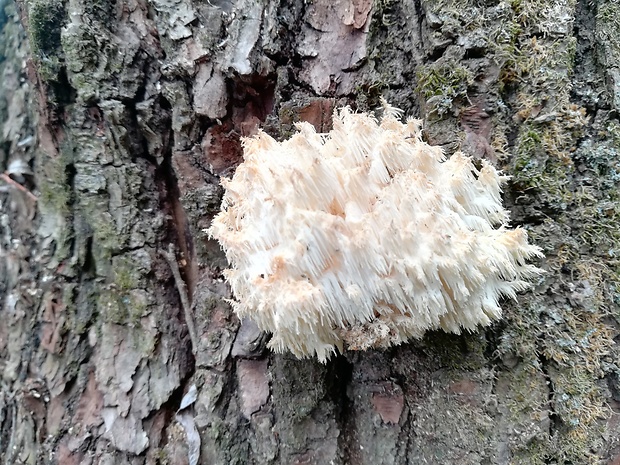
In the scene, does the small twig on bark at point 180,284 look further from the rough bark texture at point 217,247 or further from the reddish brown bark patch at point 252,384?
the reddish brown bark patch at point 252,384

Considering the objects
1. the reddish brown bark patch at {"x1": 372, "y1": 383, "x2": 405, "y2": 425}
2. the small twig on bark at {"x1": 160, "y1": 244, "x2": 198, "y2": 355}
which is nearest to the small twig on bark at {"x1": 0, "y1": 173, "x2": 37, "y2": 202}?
the small twig on bark at {"x1": 160, "y1": 244, "x2": 198, "y2": 355}

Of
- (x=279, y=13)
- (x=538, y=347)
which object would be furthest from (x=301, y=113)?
(x=538, y=347)

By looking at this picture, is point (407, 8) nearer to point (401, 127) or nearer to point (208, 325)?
point (401, 127)

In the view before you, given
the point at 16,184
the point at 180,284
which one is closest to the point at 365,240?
the point at 180,284

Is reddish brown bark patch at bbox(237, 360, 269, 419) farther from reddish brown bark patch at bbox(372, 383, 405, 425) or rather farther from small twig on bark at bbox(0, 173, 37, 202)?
small twig on bark at bbox(0, 173, 37, 202)

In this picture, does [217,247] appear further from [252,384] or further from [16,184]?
[16,184]

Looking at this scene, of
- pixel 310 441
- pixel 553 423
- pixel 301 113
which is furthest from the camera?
pixel 301 113
